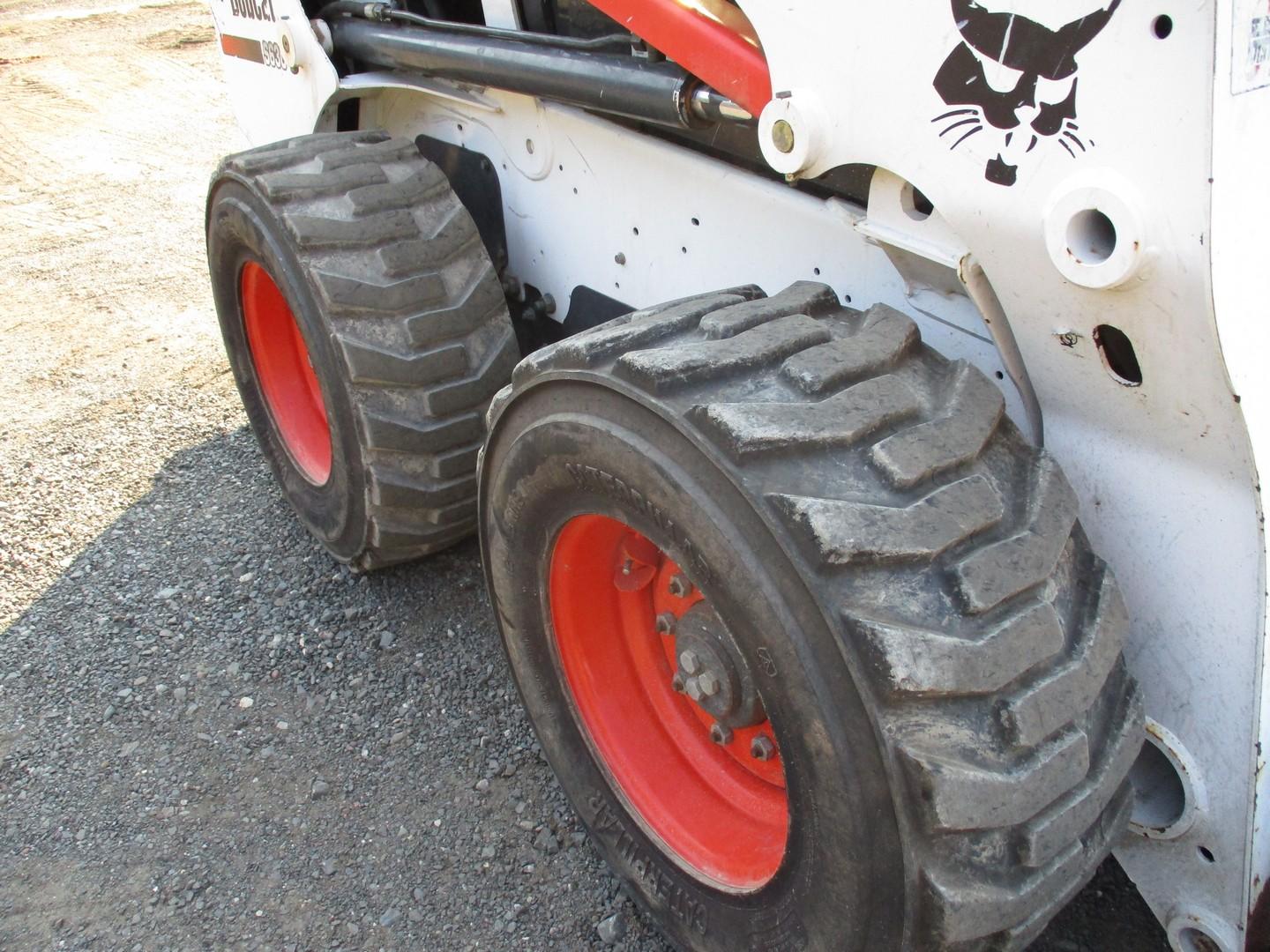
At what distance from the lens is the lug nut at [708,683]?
1593 millimetres

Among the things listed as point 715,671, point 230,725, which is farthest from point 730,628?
point 230,725

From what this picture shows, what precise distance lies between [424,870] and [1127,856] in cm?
121

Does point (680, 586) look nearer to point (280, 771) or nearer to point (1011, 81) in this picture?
point (1011, 81)

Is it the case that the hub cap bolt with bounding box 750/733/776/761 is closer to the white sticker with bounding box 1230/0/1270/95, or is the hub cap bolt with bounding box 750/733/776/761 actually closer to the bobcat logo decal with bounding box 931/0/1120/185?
the bobcat logo decal with bounding box 931/0/1120/185

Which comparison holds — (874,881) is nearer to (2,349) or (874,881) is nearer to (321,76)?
(321,76)

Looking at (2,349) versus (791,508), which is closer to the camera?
(791,508)

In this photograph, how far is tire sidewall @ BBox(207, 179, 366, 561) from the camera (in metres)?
2.26

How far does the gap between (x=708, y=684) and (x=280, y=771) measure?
114cm

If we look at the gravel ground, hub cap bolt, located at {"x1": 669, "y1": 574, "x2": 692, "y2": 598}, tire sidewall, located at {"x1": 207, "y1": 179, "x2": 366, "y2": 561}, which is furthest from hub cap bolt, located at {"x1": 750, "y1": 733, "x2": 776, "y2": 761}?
tire sidewall, located at {"x1": 207, "y1": 179, "x2": 366, "y2": 561}

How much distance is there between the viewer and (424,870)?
209cm

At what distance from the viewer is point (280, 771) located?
7.60ft

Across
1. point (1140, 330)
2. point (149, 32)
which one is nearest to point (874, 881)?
point (1140, 330)

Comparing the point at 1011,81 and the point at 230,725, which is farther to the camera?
the point at 230,725

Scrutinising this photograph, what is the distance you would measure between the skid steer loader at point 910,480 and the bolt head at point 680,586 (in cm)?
1
